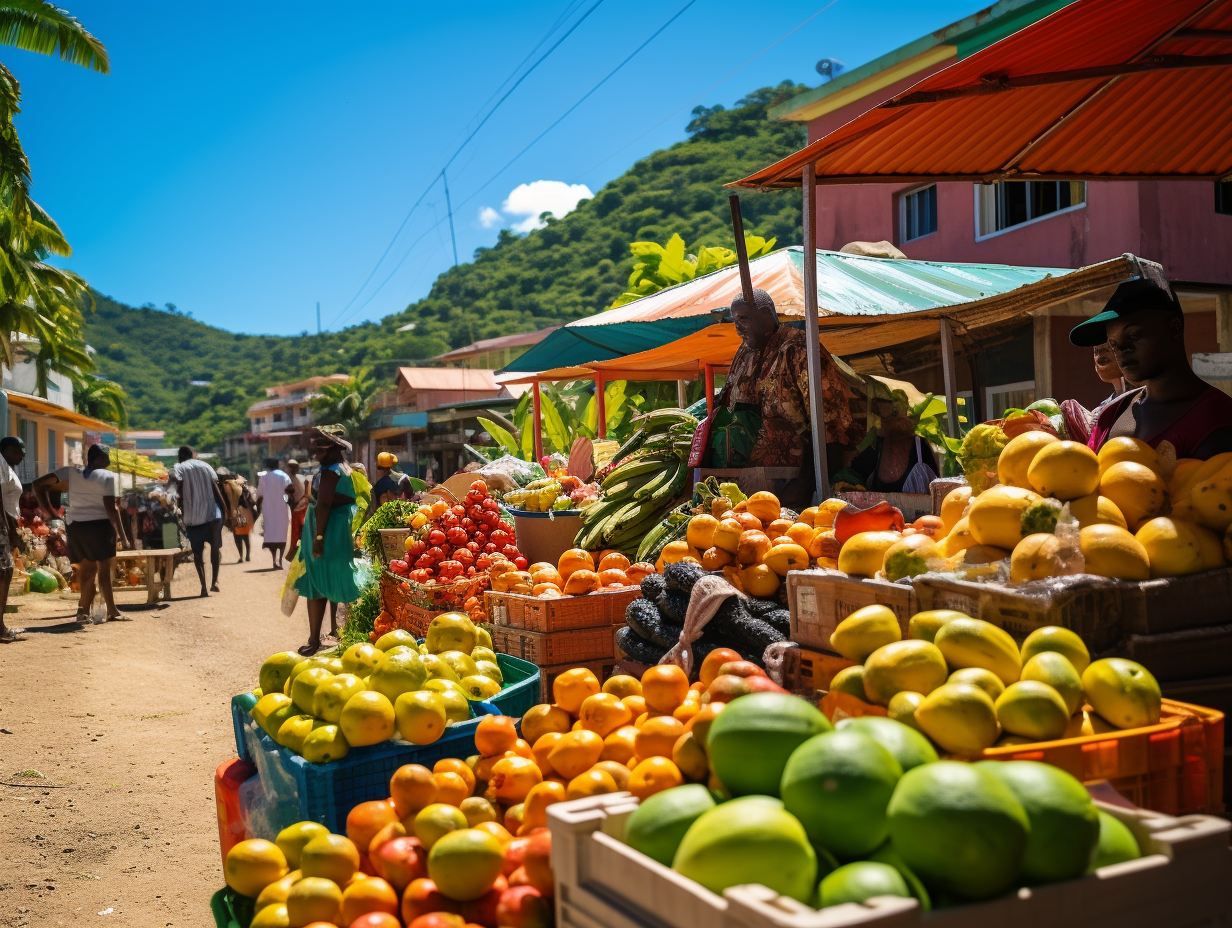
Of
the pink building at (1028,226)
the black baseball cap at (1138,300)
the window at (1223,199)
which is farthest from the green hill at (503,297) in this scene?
the black baseball cap at (1138,300)

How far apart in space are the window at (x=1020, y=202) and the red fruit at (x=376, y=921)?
13.0 metres

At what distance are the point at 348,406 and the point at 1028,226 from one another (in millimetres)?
53992

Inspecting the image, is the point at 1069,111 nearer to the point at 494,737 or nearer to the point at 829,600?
the point at 829,600

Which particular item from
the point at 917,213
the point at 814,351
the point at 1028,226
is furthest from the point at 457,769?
the point at 917,213

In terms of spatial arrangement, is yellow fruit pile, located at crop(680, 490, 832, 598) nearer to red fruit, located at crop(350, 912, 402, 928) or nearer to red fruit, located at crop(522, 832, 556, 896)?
red fruit, located at crop(522, 832, 556, 896)

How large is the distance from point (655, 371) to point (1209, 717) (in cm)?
885

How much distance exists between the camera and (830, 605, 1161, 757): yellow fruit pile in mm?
1786

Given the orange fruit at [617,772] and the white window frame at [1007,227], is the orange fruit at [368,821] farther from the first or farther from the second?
the white window frame at [1007,227]

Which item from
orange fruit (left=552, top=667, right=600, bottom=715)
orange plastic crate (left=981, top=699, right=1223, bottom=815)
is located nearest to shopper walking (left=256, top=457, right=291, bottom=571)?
orange fruit (left=552, top=667, right=600, bottom=715)

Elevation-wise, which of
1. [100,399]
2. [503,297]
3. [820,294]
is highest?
[503,297]

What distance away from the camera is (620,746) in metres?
2.38

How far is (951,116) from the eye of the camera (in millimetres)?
3854

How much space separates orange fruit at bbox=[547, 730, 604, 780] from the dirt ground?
203 cm

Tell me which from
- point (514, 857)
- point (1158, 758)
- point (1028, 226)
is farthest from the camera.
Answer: point (1028, 226)
